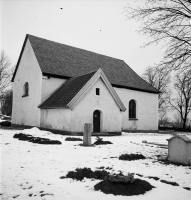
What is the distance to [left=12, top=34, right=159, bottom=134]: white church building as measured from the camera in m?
17.4

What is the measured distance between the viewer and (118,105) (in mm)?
19469

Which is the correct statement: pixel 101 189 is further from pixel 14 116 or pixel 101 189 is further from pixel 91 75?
pixel 14 116

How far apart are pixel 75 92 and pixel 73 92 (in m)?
0.33

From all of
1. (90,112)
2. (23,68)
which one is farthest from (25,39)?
(90,112)

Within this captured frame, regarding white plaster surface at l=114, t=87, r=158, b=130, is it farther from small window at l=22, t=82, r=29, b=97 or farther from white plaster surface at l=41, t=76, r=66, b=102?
small window at l=22, t=82, r=29, b=97

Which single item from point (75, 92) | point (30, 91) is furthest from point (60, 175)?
point (30, 91)

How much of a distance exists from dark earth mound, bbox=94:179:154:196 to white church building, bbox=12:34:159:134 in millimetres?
11924

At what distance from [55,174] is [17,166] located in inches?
56.2

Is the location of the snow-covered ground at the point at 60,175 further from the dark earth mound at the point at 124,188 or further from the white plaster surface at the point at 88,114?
the white plaster surface at the point at 88,114

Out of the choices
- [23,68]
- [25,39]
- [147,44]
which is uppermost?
[25,39]

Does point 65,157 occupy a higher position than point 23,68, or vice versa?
point 23,68

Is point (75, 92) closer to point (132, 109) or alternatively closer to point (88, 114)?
point (88, 114)

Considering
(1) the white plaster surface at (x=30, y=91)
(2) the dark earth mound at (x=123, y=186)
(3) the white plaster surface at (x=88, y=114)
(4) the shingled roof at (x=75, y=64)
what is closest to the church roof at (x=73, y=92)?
(3) the white plaster surface at (x=88, y=114)

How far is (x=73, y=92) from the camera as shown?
17.2m
